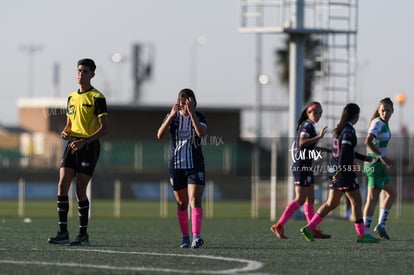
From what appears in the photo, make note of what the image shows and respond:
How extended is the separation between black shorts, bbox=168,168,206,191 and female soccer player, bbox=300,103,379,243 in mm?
2065

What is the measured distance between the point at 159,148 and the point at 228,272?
47.4 m

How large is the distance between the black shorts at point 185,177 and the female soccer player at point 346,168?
2065 millimetres

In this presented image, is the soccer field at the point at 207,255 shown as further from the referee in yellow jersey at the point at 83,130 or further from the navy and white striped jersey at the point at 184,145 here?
the navy and white striped jersey at the point at 184,145

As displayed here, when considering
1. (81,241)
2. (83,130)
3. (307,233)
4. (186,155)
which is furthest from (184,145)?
(307,233)

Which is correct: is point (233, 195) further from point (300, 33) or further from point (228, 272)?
point (228, 272)

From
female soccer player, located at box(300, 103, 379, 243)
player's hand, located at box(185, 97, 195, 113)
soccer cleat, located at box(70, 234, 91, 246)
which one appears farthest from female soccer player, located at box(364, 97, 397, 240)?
soccer cleat, located at box(70, 234, 91, 246)

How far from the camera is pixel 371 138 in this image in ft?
55.8

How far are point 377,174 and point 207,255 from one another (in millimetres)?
4676

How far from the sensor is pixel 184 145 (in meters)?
15.2

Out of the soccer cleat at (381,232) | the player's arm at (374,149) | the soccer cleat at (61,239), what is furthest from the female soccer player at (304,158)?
the soccer cleat at (61,239)

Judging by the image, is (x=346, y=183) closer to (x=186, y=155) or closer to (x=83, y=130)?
(x=186, y=155)

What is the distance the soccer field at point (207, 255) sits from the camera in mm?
11852

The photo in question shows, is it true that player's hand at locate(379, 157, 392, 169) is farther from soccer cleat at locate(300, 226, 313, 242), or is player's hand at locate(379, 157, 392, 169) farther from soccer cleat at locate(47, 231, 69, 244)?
soccer cleat at locate(47, 231, 69, 244)

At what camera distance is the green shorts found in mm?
17422
